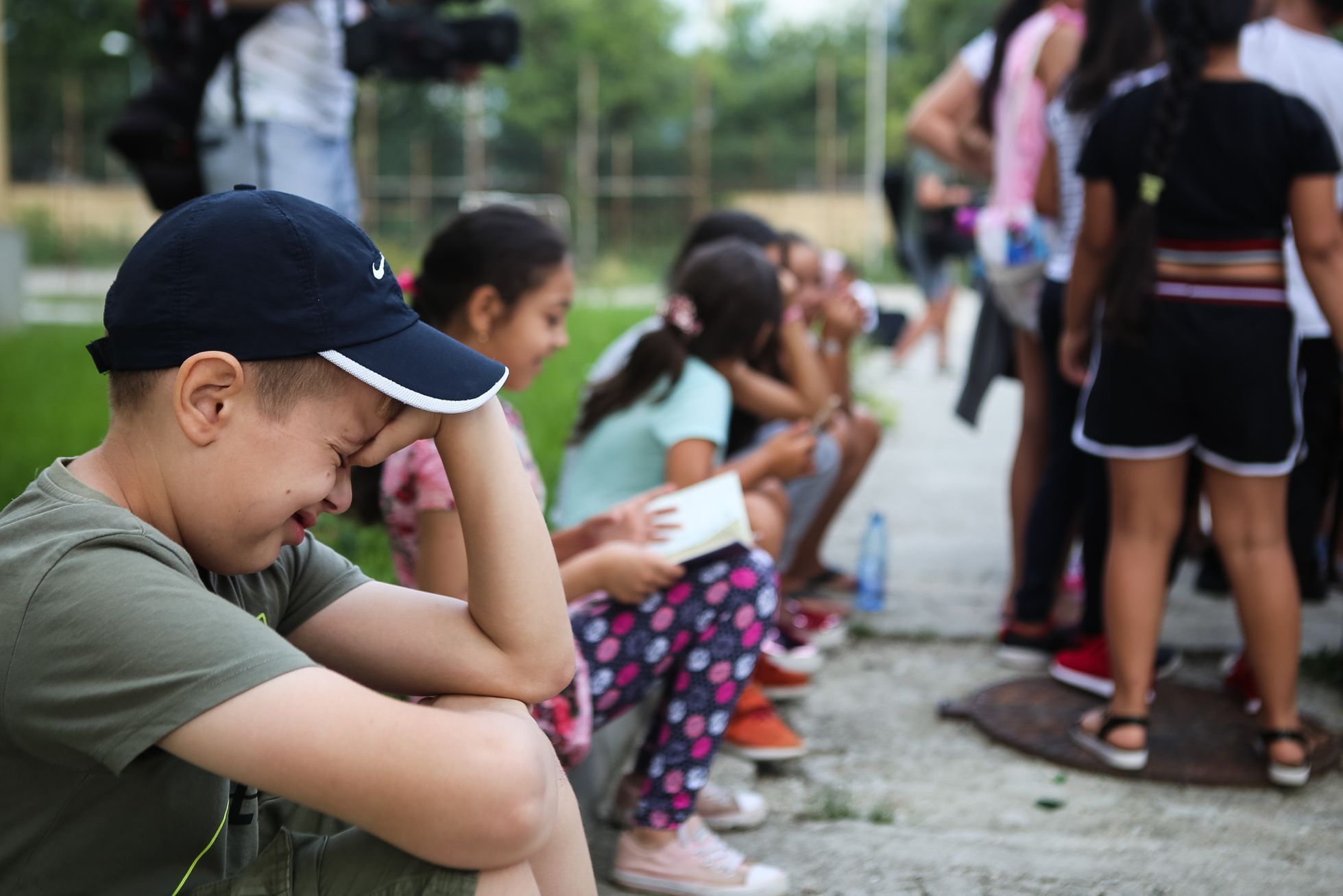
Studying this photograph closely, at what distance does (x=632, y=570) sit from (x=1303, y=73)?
210 cm

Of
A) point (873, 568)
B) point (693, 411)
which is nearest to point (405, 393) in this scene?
point (693, 411)

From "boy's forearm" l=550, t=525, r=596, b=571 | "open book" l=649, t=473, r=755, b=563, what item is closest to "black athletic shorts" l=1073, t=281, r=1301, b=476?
"open book" l=649, t=473, r=755, b=563

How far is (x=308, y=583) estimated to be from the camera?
162cm

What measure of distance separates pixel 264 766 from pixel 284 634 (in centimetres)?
49

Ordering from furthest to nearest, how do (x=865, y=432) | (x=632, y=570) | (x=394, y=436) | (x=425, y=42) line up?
(x=865, y=432) < (x=425, y=42) < (x=632, y=570) < (x=394, y=436)

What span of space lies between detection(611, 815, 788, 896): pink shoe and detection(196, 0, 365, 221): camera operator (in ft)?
6.19

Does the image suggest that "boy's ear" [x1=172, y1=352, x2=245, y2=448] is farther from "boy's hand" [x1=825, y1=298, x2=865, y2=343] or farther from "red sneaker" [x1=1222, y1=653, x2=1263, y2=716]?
"boy's hand" [x1=825, y1=298, x2=865, y2=343]

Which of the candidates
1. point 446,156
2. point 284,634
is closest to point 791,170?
point 446,156

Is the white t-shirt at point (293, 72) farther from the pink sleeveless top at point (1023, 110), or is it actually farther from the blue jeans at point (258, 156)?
the pink sleeveless top at point (1023, 110)

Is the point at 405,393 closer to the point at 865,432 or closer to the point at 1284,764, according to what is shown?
the point at 1284,764

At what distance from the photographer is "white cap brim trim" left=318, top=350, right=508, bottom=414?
50.3 inches

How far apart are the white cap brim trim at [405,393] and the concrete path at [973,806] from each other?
1299 millimetres

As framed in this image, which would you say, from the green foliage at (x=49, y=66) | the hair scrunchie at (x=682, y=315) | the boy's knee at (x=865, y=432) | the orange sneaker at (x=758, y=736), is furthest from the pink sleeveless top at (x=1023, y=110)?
the green foliage at (x=49, y=66)

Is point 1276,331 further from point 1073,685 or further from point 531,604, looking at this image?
point 531,604
